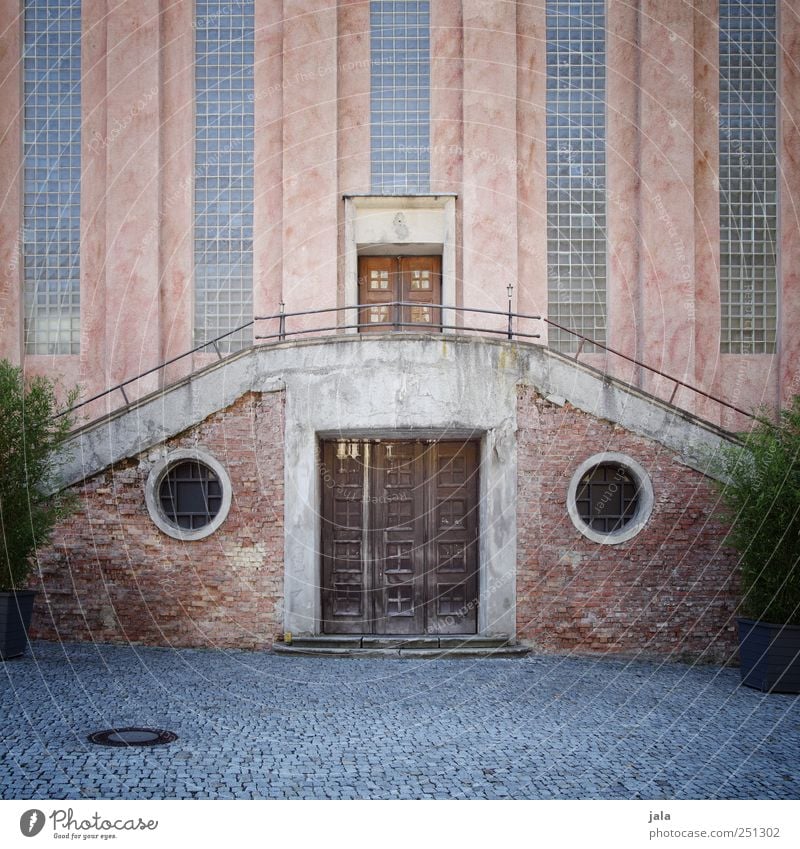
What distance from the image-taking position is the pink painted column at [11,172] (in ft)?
66.0

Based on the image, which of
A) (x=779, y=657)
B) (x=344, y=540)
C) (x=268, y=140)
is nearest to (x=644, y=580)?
(x=779, y=657)

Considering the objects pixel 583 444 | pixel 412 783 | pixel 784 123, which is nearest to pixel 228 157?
pixel 583 444

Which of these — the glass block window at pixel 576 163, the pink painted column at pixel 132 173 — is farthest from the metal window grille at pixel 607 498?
the pink painted column at pixel 132 173

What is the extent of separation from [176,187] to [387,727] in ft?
43.0

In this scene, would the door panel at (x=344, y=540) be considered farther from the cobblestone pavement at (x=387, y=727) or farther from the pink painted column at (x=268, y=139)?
the pink painted column at (x=268, y=139)

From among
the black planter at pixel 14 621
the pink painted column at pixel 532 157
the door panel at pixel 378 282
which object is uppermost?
the pink painted column at pixel 532 157

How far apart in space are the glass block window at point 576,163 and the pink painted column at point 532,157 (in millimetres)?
188

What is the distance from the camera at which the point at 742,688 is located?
13289 mm

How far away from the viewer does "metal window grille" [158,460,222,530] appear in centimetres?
1565

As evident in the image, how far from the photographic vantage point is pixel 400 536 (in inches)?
638

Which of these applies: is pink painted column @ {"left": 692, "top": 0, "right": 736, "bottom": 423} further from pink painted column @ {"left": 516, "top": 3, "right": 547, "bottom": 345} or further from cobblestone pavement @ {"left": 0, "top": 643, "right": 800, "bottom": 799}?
cobblestone pavement @ {"left": 0, "top": 643, "right": 800, "bottom": 799}

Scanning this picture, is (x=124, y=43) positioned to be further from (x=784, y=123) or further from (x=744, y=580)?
(x=744, y=580)

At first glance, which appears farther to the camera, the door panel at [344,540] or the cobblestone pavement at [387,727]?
the door panel at [344,540]

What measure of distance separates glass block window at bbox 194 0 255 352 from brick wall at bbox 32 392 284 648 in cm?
Answer: 560
